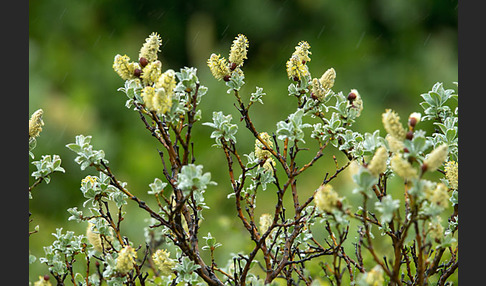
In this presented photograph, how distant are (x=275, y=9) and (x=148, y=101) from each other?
332 cm

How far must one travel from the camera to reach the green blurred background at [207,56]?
9.88 feet

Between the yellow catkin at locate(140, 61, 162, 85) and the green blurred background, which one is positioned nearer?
the yellow catkin at locate(140, 61, 162, 85)

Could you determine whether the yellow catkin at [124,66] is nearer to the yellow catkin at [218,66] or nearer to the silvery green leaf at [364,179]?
the yellow catkin at [218,66]

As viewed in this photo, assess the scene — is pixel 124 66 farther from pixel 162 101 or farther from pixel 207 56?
pixel 207 56

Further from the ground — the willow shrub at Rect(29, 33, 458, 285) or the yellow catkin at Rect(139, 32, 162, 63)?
the yellow catkin at Rect(139, 32, 162, 63)

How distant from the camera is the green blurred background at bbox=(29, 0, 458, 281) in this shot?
9.88ft

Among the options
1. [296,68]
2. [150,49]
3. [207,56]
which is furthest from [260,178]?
[207,56]

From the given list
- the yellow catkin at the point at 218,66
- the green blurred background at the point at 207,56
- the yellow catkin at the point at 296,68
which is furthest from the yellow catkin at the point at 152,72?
the green blurred background at the point at 207,56

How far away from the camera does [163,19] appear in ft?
13.0

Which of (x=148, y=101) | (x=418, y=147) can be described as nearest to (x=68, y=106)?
(x=148, y=101)

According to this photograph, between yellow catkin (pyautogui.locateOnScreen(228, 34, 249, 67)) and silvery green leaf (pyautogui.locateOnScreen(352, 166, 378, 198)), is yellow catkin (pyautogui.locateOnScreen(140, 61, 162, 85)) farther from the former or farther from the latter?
silvery green leaf (pyautogui.locateOnScreen(352, 166, 378, 198))

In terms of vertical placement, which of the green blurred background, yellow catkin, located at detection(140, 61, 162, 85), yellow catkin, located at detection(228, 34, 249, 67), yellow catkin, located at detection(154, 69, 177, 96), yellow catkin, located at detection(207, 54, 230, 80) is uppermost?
the green blurred background

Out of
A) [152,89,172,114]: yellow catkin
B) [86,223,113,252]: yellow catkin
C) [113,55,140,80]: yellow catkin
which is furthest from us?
[86,223,113,252]: yellow catkin

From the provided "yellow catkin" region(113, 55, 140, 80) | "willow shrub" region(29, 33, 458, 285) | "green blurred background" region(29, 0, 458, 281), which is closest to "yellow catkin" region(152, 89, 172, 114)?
"willow shrub" region(29, 33, 458, 285)
